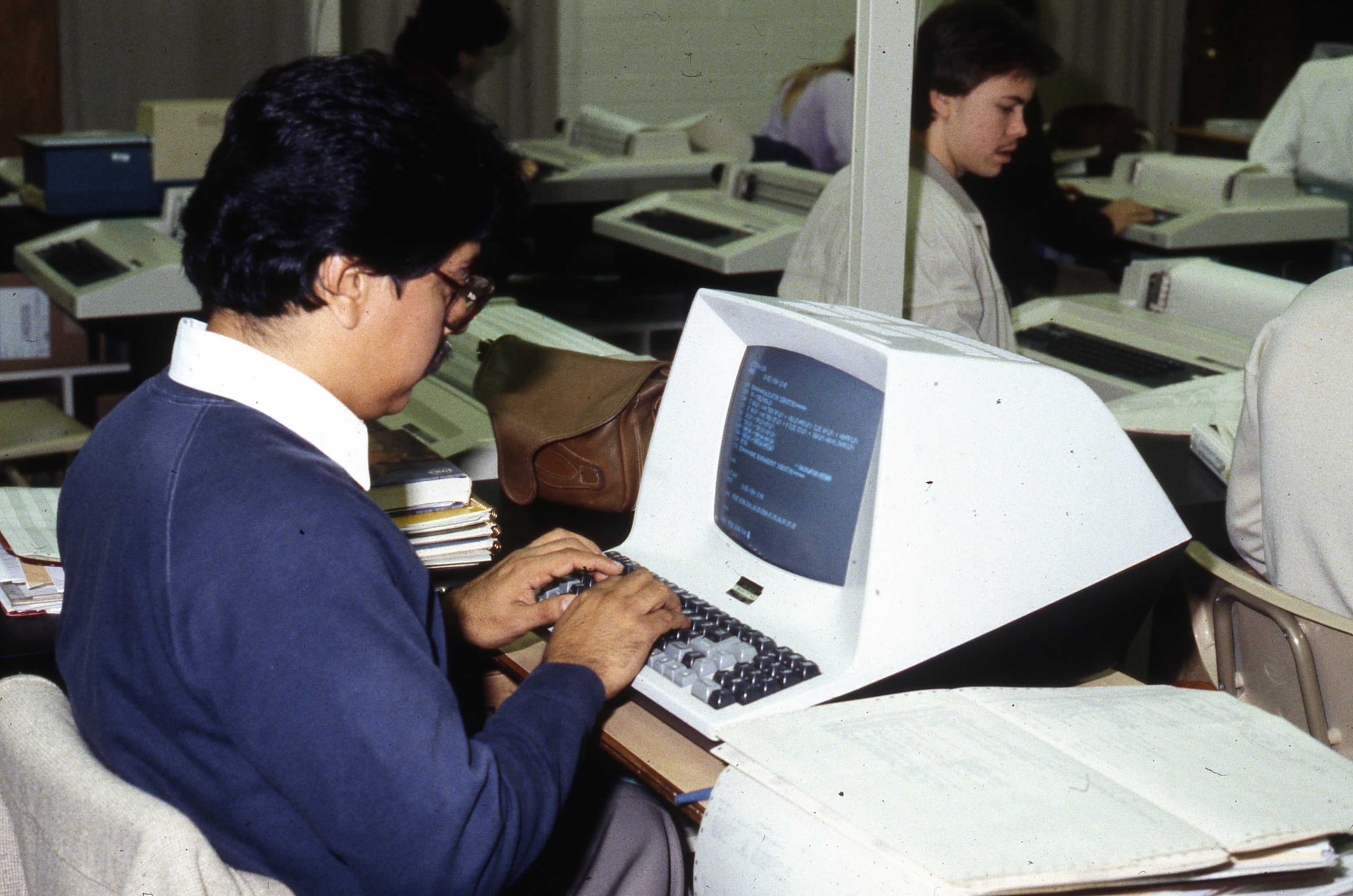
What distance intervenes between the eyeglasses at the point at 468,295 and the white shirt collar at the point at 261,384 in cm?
11

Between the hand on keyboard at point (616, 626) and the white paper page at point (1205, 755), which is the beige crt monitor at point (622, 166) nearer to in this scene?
the hand on keyboard at point (616, 626)

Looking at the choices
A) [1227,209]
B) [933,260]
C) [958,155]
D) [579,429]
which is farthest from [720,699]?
[1227,209]

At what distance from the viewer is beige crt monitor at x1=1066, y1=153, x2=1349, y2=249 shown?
327 cm

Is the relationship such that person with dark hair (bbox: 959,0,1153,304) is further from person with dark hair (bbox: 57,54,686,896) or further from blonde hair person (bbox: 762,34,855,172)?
person with dark hair (bbox: 57,54,686,896)

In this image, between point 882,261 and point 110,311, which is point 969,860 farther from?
point 110,311

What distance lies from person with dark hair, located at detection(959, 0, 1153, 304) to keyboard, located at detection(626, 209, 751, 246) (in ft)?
1.99

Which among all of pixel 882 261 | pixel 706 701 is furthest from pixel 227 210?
pixel 882 261

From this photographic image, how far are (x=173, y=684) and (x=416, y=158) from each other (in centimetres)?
37

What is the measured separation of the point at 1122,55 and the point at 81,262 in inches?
219

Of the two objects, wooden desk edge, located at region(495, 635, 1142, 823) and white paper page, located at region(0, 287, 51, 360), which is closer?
wooden desk edge, located at region(495, 635, 1142, 823)

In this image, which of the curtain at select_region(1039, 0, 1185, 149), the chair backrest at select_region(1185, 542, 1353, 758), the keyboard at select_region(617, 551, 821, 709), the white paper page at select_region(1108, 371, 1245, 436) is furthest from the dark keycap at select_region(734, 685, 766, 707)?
the curtain at select_region(1039, 0, 1185, 149)

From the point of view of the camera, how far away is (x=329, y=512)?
807 mm

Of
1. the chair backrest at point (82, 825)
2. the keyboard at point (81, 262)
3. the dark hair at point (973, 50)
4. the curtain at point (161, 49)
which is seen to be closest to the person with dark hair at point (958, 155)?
the dark hair at point (973, 50)

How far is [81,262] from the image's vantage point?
3059 mm
